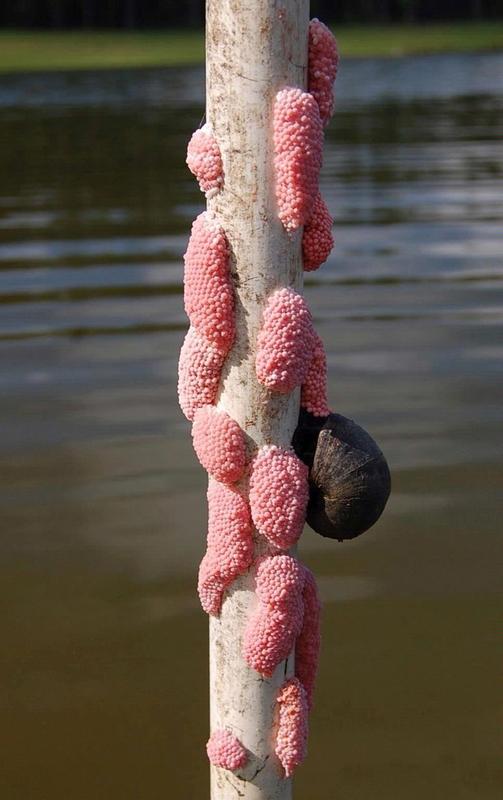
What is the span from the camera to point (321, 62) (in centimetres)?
241

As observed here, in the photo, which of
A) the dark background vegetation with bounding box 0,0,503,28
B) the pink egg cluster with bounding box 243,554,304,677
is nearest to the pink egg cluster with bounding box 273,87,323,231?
the pink egg cluster with bounding box 243,554,304,677

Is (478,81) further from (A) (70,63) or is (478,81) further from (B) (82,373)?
(B) (82,373)

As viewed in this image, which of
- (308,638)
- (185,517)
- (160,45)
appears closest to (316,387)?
(308,638)

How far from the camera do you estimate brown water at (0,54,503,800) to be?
3814 millimetres

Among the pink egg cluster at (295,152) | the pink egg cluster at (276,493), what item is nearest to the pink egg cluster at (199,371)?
the pink egg cluster at (276,493)

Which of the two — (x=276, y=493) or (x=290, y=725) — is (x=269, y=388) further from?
(x=290, y=725)

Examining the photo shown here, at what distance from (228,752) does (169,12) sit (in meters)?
51.2

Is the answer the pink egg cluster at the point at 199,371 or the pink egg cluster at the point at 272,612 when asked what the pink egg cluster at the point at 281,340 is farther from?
the pink egg cluster at the point at 272,612

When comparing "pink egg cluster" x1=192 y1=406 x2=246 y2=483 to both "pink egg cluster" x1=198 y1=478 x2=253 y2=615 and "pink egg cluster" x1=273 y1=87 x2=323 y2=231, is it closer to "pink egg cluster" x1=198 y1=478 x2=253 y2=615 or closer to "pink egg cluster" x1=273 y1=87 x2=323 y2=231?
"pink egg cluster" x1=198 y1=478 x2=253 y2=615

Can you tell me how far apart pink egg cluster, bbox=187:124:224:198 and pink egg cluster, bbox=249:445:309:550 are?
1.69 ft

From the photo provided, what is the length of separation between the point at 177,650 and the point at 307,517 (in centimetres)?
188

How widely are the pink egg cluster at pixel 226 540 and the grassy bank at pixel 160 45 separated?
3110cm

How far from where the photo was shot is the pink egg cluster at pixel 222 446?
2432 millimetres

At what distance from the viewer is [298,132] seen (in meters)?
2.31
